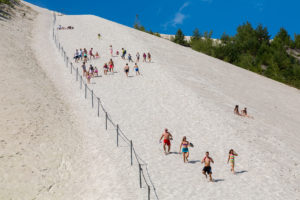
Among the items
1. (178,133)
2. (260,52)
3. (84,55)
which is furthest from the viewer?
(260,52)

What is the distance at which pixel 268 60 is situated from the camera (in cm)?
5275

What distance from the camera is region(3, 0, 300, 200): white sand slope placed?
40.2ft

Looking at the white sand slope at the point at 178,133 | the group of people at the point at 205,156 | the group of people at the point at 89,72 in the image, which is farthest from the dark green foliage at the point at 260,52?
the group of people at the point at 205,156

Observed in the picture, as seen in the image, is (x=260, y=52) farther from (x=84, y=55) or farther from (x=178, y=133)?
(x=178, y=133)

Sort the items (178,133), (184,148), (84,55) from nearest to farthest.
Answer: (184,148) < (178,133) < (84,55)

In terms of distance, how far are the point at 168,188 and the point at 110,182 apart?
2.49 metres

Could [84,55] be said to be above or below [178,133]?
above

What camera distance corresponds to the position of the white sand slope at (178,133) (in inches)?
482

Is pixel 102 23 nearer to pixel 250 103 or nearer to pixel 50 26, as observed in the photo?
pixel 50 26

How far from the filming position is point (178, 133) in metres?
17.6

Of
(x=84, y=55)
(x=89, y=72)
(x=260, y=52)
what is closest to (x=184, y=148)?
(x=89, y=72)

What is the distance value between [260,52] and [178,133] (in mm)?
46904

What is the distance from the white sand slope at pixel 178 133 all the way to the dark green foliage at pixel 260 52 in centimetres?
1360

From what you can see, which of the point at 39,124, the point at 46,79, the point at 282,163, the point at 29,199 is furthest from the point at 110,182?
the point at 46,79
